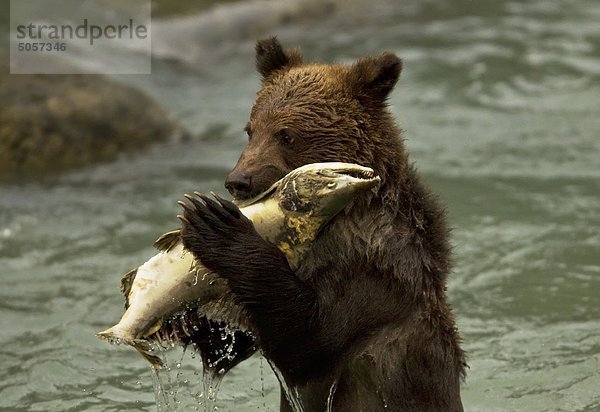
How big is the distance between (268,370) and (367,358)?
2311mm

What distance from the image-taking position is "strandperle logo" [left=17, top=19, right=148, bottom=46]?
586 inches

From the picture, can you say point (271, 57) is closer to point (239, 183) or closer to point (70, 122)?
point (239, 183)

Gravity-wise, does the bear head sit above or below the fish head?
above

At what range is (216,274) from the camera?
5.18 meters

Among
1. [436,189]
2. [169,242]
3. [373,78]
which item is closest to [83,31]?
[436,189]

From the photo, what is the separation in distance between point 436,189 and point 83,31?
7.04 m

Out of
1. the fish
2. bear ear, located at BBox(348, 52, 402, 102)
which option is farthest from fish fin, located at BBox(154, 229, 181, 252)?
bear ear, located at BBox(348, 52, 402, 102)

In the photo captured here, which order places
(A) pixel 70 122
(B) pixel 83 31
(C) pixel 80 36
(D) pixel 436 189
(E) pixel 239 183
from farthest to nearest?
(B) pixel 83 31 → (C) pixel 80 36 → (A) pixel 70 122 → (D) pixel 436 189 → (E) pixel 239 183

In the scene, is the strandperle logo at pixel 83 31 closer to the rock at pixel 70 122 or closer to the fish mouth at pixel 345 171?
the rock at pixel 70 122

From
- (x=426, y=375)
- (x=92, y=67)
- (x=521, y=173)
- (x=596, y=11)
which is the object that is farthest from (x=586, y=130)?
(x=426, y=375)

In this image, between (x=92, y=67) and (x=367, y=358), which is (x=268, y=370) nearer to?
(x=367, y=358)

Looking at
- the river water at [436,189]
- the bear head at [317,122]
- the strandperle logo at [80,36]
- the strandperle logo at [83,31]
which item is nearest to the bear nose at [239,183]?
the bear head at [317,122]

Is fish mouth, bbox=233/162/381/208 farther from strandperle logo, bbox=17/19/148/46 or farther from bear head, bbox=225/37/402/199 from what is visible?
strandperle logo, bbox=17/19/148/46

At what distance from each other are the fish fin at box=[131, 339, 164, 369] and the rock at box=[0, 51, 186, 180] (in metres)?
6.70
